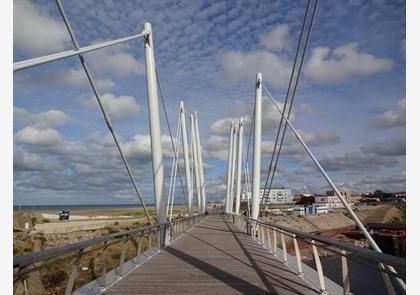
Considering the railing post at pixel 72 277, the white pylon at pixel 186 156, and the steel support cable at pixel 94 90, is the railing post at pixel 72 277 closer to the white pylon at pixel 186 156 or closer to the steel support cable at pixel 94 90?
the steel support cable at pixel 94 90

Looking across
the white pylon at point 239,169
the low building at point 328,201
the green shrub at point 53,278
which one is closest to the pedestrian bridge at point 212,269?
the green shrub at point 53,278

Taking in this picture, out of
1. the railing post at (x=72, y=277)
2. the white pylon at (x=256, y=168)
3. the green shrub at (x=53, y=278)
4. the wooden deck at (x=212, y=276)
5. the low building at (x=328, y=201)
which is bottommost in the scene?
the low building at (x=328, y=201)

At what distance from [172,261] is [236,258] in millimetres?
1546

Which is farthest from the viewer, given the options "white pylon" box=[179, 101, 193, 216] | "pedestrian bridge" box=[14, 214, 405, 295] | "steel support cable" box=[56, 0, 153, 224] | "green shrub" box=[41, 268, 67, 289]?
"white pylon" box=[179, 101, 193, 216]

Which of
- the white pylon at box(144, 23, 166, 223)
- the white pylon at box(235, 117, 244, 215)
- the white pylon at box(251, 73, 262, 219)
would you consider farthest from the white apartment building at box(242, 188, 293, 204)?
the white pylon at box(144, 23, 166, 223)

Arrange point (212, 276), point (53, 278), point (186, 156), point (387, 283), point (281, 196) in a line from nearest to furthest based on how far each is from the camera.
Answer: point (387, 283) → point (212, 276) → point (53, 278) → point (186, 156) → point (281, 196)

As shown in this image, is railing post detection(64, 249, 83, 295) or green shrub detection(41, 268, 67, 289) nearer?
railing post detection(64, 249, 83, 295)

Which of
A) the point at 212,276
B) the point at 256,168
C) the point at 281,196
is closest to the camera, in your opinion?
the point at 212,276

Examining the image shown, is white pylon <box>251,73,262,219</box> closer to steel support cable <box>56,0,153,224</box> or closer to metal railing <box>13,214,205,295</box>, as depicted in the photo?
metal railing <box>13,214,205,295</box>

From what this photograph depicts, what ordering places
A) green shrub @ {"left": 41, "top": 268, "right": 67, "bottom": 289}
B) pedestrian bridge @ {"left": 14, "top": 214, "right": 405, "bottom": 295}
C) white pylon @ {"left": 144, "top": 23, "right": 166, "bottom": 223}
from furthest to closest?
green shrub @ {"left": 41, "top": 268, "right": 67, "bottom": 289}, white pylon @ {"left": 144, "top": 23, "right": 166, "bottom": 223}, pedestrian bridge @ {"left": 14, "top": 214, "right": 405, "bottom": 295}

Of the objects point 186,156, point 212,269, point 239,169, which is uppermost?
point 186,156

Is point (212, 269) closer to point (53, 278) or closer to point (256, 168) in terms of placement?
point (256, 168)

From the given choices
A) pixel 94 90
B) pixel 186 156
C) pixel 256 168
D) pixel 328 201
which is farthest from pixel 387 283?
pixel 328 201
